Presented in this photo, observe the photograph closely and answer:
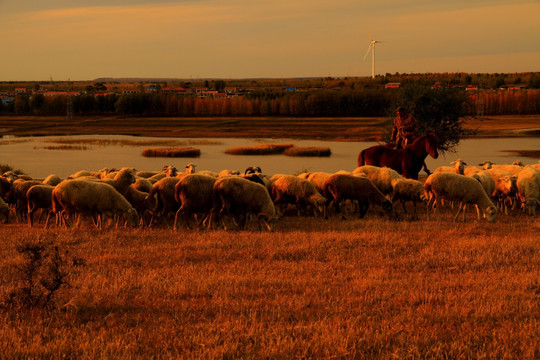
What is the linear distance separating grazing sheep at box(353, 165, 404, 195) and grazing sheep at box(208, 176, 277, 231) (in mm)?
5077

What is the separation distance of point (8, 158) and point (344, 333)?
52738 mm

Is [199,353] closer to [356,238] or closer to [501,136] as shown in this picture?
[356,238]

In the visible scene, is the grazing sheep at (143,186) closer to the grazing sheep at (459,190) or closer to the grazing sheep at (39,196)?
the grazing sheep at (39,196)

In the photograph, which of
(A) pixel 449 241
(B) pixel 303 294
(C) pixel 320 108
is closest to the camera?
(B) pixel 303 294

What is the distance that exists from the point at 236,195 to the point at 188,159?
40.8 m

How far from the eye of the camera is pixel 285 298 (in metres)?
8.95

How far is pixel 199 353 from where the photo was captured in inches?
269

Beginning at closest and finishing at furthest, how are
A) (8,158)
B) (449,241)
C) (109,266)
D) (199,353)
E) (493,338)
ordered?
(199,353)
(493,338)
(109,266)
(449,241)
(8,158)

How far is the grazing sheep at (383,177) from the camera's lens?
19312 millimetres

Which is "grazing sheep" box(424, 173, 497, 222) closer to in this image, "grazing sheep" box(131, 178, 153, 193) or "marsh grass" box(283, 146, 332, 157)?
"grazing sheep" box(131, 178, 153, 193)

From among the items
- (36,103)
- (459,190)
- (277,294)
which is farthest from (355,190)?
(36,103)

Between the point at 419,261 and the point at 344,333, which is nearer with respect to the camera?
the point at 344,333

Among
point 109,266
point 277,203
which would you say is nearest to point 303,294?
point 109,266

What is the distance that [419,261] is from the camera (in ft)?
37.7
